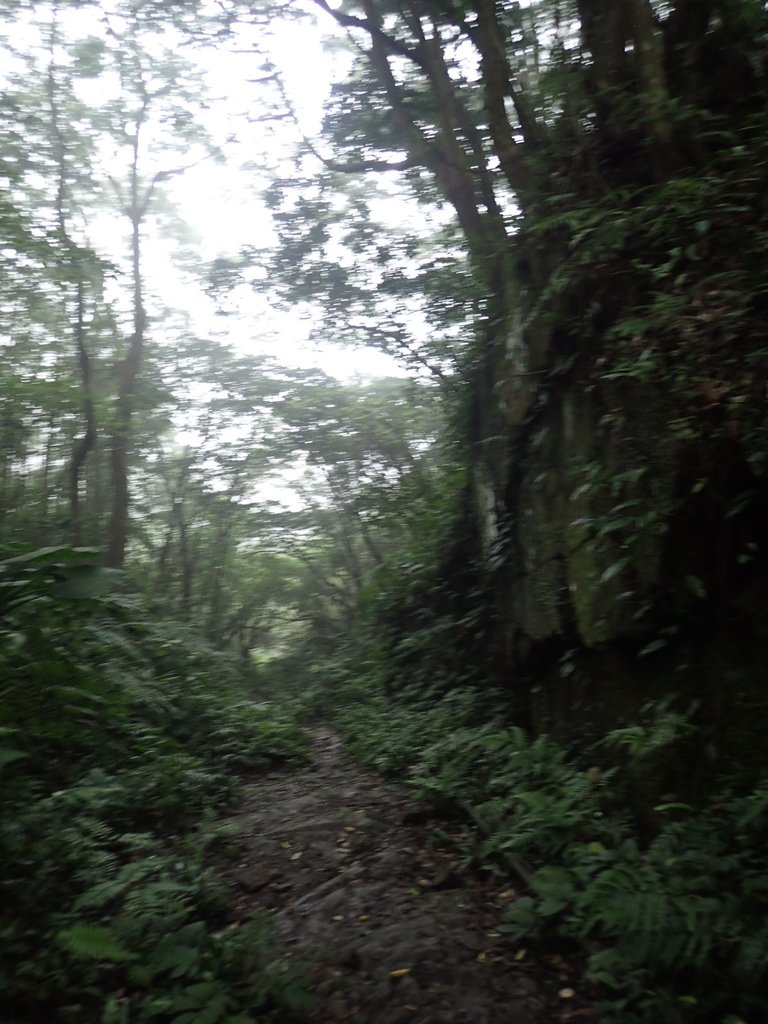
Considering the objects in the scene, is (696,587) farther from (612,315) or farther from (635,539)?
(612,315)

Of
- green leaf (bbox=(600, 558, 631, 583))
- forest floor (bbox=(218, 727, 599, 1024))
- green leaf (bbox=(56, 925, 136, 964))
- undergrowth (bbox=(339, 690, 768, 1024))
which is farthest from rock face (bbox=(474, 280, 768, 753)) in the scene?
green leaf (bbox=(56, 925, 136, 964))

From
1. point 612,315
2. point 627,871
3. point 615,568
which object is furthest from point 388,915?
point 612,315

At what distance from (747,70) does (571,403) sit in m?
3.02

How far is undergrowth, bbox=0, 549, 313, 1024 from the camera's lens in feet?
11.2

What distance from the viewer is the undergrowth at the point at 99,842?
3404mm

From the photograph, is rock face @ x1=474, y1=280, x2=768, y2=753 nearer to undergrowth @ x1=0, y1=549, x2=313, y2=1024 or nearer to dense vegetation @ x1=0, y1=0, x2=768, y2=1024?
dense vegetation @ x1=0, y1=0, x2=768, y2=1024

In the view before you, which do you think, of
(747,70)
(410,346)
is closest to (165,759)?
(747,70)

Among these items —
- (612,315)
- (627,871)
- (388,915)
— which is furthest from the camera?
(612,315)

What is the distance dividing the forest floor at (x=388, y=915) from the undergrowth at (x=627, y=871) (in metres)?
0.17

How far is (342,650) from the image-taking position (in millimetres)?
14500

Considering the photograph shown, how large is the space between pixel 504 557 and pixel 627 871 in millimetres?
3528

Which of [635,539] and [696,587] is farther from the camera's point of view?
[635,539]

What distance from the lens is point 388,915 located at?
169 inches

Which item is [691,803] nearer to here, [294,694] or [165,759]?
[165,759]
